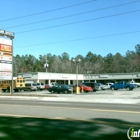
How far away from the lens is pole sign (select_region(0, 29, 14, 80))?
118ft

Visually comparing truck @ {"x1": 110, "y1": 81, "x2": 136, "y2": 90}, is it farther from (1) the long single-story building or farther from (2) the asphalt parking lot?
(1) the long single-story building

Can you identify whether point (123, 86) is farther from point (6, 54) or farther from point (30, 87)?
point (6, 54)

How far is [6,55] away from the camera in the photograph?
36594 mm

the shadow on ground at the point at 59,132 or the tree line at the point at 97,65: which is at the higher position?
the tree line at the point at 97,65

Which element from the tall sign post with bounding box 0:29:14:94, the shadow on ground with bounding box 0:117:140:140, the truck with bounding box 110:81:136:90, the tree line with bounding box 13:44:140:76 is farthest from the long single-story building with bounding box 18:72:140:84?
the shadow on ground with bounding box 0:117:140:140

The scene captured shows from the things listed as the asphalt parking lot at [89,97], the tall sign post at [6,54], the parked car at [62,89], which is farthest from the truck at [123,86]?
the tall sign post at [6,54]

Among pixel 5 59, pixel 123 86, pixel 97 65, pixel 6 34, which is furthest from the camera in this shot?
pixel 97 65

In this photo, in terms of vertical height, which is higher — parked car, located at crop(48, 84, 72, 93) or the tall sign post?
the tall sign post

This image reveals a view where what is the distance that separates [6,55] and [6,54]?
14 centimetres

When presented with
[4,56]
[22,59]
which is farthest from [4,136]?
[22,59]

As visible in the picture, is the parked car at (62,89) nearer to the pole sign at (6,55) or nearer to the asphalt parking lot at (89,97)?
the asphalt parking lot at (89,97)

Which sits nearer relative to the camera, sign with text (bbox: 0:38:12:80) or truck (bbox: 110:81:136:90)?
sign with text (bbox: 0:38:12:80)

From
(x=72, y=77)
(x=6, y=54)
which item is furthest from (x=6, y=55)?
(x=72, y=77)

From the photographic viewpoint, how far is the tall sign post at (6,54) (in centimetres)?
3584
